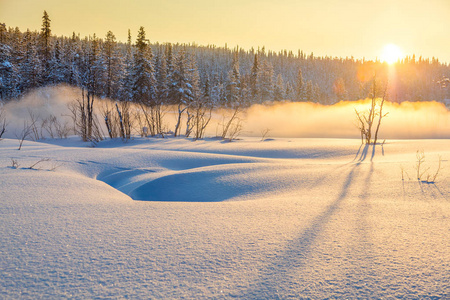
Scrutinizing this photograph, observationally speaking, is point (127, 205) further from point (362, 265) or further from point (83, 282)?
point (362, 265)

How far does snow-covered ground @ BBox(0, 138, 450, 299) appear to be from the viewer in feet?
4.62

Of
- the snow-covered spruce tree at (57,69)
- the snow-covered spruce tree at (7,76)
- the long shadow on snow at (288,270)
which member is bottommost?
the long shadow on snow at (288,270)

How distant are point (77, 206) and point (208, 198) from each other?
5.35 feet

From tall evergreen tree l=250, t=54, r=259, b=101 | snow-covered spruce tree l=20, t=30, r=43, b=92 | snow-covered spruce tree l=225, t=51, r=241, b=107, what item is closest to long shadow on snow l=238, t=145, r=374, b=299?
snow-covered spruce tree l=20, t=30, r=43, b=92

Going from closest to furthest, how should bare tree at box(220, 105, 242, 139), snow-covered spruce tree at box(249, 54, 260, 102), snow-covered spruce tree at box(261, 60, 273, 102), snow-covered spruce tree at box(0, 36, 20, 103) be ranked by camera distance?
bare tree at box(220, 105, 242, 139), snow-covered spruce tree at box(0, 36, 20, 103), snow-covered spruce tree at box(249, 54, 260, 102), snow-covered spruce tree at box(261, 60, 273, 102)

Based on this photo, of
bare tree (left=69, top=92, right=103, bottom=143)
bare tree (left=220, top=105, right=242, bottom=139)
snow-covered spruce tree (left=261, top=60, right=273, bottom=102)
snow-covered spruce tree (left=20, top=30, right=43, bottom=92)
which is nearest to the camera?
bare tree (left=69, top=92, right=103, bottom=143)

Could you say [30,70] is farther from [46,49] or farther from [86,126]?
[86,126]

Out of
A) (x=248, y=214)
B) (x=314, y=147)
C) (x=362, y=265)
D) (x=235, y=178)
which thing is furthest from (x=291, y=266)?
(x=314, y=147)

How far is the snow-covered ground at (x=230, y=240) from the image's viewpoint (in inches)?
55.4

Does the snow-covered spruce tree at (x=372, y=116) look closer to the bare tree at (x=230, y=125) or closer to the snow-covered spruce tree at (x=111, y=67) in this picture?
the bare tree at (x=230, y=125)

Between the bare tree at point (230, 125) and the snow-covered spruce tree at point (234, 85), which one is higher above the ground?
the snow-covered spruce tree at point (234, 85)

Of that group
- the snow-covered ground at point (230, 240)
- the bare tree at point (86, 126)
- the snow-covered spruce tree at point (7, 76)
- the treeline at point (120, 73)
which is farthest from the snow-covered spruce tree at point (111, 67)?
the snow-covered ground at point (230, 240)

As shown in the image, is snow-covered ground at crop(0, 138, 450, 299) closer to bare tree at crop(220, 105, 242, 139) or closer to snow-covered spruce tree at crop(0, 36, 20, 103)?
bare tree at crop(220, 105, 242, 139)

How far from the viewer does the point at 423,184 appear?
339 centimetres
